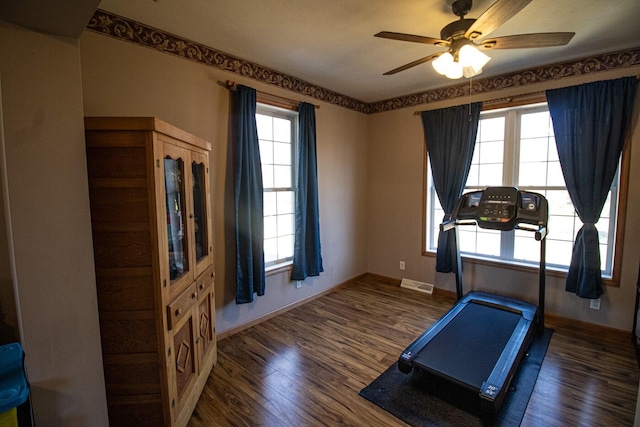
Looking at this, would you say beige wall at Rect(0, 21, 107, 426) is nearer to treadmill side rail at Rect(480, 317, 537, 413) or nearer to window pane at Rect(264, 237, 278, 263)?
window pane at Rect(264, 237, 278, 263)

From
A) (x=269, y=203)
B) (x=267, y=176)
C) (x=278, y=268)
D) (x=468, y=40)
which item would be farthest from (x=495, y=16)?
(x=278, y=268)

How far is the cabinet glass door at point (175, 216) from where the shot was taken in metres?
1.79

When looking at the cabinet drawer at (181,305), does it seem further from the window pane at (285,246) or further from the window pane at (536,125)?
the window pane at (536,125)

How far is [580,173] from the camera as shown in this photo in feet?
9.93

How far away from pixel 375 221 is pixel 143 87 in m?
3.53

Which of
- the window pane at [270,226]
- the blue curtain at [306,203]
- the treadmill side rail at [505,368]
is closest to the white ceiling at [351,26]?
the blue curtain at [306,203]

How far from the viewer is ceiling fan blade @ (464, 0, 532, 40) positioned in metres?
1.49

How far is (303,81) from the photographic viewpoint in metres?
3.63

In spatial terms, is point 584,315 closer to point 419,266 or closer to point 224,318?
point 419,266

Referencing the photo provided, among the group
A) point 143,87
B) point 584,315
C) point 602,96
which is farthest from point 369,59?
point 584,315

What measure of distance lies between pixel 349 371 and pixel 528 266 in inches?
97.9

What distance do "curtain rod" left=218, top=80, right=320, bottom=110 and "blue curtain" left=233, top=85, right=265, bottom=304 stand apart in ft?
0.29

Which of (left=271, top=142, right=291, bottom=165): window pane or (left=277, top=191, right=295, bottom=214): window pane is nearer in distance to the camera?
(left=271, top=142, right=291, bottom=165): window pane

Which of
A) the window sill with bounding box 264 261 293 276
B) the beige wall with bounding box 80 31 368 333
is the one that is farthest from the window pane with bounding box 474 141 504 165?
the window sill with bounding box 264 261 293 276
